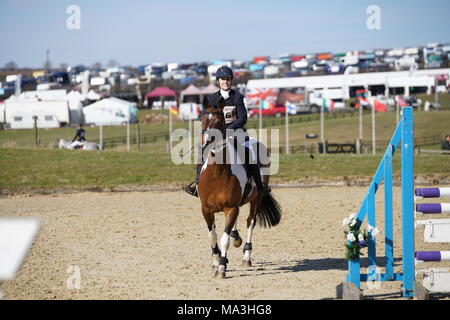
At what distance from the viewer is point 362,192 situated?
21.3 meters

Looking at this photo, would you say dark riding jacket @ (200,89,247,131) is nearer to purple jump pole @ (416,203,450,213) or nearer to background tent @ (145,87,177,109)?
A: purple jump pole @ (416,203,450,213)

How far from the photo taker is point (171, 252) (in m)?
12.5

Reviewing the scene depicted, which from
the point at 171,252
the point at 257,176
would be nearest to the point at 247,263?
the point at 257,176

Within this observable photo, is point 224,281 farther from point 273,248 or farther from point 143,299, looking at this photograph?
point 273,248

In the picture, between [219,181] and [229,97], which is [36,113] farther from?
[219,181]

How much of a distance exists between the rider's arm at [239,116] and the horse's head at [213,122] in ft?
2.08

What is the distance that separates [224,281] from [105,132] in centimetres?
4149

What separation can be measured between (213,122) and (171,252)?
333 centimetres

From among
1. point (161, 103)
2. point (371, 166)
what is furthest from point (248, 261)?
point (161, 103)

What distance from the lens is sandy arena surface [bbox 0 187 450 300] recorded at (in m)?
9.21

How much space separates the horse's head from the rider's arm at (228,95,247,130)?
63 cm

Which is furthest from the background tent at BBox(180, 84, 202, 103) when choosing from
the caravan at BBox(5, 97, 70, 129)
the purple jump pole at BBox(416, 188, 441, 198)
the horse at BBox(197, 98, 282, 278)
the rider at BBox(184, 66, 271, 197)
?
the purple jump pole at BBox(416, 188, 441, 198)

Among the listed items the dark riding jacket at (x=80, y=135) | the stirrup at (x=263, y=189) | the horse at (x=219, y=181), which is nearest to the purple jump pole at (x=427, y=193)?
the horse at (x=219, y=181)

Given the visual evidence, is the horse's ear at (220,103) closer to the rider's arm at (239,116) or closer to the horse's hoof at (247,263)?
the rider's arm at (239,116)
